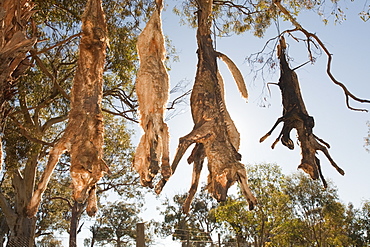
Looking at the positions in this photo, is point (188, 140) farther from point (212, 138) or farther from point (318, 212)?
point (318, 212)

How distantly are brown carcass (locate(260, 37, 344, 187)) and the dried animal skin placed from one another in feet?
6.36

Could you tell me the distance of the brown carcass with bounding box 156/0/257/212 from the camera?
384 centimetres

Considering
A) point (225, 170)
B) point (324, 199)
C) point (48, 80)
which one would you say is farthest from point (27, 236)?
point (324, 199)

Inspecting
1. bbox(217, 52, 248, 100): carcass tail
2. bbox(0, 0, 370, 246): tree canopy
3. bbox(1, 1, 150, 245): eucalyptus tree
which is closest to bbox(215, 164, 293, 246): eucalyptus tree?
bbox(0, 0, 370, 246): tree canopy

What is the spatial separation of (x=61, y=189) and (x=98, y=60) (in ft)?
48.7

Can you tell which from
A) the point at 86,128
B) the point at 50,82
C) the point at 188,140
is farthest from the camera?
the point at 50,82

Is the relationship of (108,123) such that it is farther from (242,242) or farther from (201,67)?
(201,67)

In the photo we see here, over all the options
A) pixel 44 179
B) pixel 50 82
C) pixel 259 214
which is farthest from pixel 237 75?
pixel 259 214

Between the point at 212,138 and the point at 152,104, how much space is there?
80 centimetres

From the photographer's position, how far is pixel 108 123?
13172 mm

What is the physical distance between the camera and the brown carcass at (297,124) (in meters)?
4.66

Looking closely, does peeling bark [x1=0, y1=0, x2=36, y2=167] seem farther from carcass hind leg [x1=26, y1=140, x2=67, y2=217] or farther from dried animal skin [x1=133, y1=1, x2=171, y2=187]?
dried animal skin [x1=133, y1=1, x2=171, y2=187]

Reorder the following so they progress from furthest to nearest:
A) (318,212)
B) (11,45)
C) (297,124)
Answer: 1. (318,212)
2. (297,124)
3. (11,45)

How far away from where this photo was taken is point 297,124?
5.03 metres
